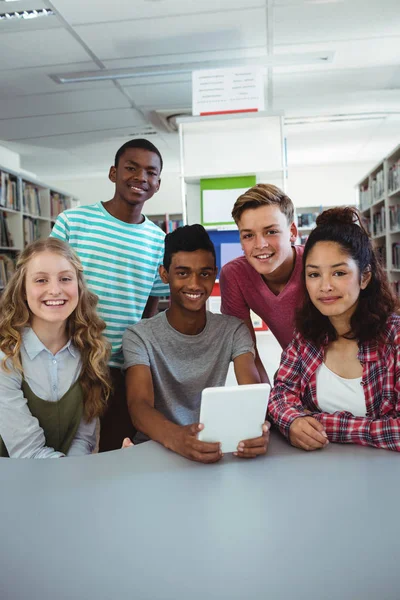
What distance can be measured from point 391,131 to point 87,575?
6973 millimetres

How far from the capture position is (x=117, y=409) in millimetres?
1790

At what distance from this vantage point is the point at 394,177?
5.01 metres

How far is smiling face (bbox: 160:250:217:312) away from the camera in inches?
62.1

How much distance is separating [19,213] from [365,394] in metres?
4.71

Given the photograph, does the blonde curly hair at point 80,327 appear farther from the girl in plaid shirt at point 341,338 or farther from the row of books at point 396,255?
the row of books at point 396,255

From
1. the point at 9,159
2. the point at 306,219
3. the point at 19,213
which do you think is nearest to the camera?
the point at 19,213

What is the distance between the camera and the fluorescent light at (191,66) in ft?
13.3

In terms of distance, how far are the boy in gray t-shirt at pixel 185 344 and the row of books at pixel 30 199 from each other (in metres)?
4.28

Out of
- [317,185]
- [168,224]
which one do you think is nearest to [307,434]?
[168,224]

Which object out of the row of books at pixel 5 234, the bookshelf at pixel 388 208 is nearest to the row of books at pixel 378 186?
the bookshelf at pixel 388 208

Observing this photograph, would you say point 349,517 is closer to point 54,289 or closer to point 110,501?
point 110,501

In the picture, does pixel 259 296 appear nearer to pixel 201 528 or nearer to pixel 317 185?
pixel 201 528

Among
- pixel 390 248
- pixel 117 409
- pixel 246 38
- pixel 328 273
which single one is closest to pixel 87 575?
pixel 328 273

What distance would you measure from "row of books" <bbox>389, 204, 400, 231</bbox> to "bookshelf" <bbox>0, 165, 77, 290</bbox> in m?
3.87
